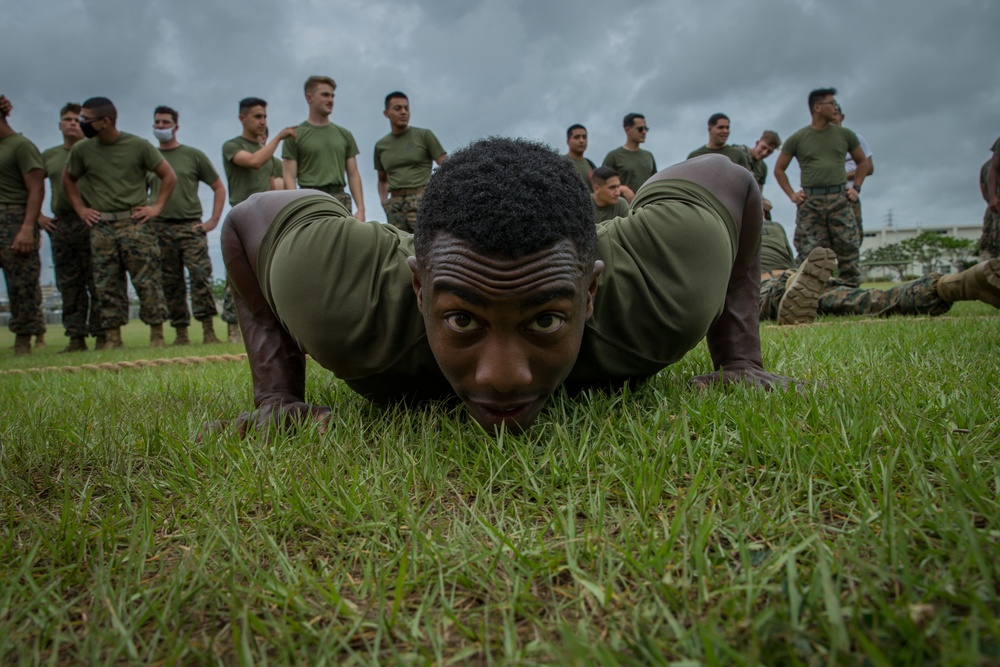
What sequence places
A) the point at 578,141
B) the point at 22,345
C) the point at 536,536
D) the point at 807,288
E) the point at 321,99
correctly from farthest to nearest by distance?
1. the point at 578,141
2. the point at 22,345
3. the point at 321,99
4. the point at 807,288
5. the point at 536,536

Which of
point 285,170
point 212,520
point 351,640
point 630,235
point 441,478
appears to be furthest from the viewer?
point 285,170

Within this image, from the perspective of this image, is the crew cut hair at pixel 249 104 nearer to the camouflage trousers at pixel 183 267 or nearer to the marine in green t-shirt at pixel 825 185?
the camouflage trousers at pixel 183 267

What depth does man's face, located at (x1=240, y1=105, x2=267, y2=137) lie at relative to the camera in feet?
26.8

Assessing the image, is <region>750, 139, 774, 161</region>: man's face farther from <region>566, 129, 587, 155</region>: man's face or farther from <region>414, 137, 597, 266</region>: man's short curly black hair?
<region>414, 137, 597, 266</region>: man's short curly black hair

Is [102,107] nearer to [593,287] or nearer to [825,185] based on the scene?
[593,287]

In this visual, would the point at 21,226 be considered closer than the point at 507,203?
No

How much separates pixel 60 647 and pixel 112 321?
810 centimetres

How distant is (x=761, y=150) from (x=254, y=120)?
22.1 ft

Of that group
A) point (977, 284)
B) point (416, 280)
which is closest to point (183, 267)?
point (416, 280)

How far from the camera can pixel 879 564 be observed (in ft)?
3.72

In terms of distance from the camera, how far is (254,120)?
8172mm

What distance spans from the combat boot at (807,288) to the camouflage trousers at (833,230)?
7.74 ft

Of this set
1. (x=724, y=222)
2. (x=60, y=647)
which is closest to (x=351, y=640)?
(x=60, y=647)

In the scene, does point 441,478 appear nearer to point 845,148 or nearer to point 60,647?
point 60,647
